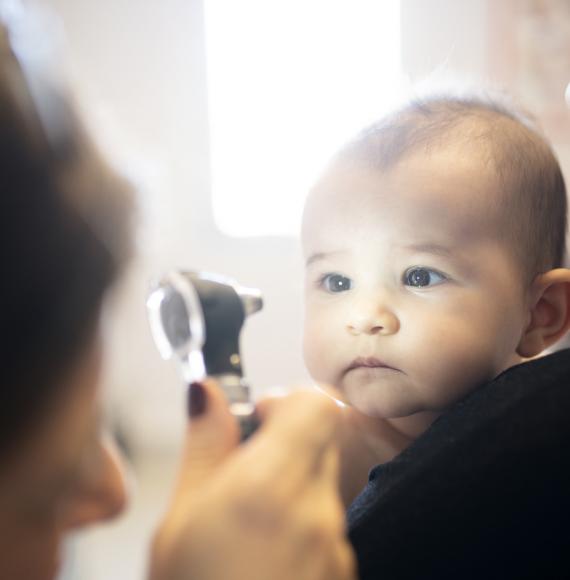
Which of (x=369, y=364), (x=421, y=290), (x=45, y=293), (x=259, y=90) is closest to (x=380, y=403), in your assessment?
(x=369, y=364)

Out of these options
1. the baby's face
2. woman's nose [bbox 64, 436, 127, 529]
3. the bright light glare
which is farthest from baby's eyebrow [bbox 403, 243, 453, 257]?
the bright light glare

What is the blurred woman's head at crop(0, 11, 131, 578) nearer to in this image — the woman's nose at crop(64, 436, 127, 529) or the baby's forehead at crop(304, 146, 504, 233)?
the woman's nose at crop(64, 436, 127, 529)

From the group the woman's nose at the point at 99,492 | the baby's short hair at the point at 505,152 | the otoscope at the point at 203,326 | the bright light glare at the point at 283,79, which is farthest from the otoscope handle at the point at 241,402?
the bright light glare at the point at 283,79

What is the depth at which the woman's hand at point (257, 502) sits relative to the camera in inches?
17.8

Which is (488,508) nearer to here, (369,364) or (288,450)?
(288,450)

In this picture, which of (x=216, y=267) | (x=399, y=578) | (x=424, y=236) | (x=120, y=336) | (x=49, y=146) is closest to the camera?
(x=49, y=146)

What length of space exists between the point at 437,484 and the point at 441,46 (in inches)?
94.7

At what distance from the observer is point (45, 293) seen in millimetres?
405

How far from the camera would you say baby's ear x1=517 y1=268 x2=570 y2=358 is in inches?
40.0

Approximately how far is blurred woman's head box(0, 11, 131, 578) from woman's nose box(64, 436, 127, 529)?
0.15 feet

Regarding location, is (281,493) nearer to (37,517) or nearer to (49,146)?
(37,517)

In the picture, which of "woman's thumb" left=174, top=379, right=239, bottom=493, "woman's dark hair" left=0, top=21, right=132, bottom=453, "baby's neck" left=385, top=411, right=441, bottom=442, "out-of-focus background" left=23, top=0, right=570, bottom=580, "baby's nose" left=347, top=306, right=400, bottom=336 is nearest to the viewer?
"woman's dark hair" left=0, top=21, right=132, bottom=453

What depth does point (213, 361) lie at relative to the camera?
60 centimetres

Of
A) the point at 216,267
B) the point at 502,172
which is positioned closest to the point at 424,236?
the point at 502,172
